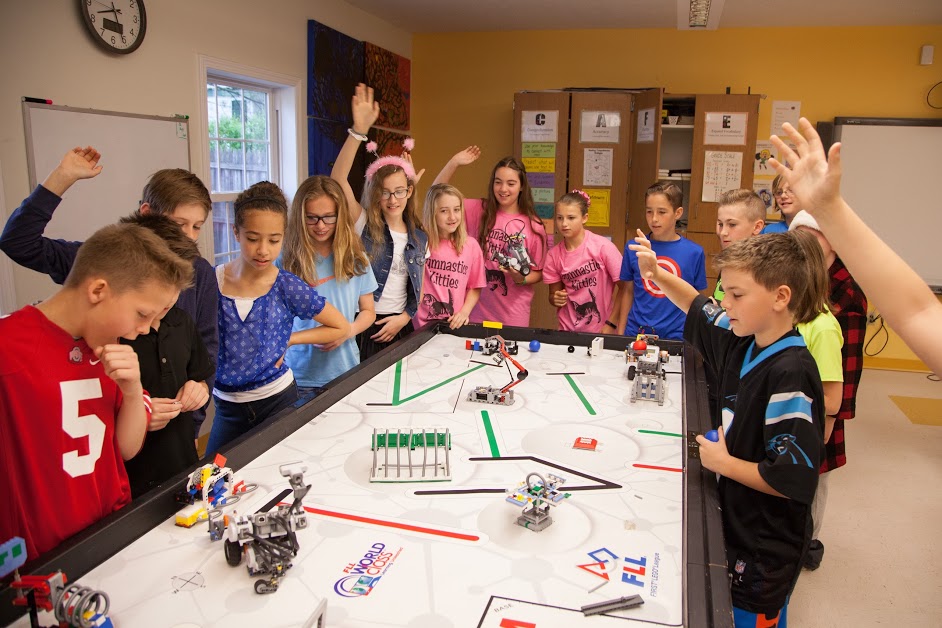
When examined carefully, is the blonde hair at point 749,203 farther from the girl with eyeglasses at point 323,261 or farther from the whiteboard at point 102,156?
the whiteboard at point 102,156

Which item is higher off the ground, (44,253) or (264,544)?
(44,253)

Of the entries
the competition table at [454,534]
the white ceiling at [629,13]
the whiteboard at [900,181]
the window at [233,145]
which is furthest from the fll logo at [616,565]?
the whiteboard at [900,181]

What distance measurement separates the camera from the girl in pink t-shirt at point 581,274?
3.42 metres

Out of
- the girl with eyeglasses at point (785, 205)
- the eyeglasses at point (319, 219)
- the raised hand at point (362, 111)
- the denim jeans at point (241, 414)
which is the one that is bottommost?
the denim jeans at point (241, 414)

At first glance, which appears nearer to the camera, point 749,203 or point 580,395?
point 580,395

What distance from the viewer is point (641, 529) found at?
1432 mm

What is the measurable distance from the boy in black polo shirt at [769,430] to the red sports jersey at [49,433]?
4.46 feet

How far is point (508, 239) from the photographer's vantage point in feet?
11.8

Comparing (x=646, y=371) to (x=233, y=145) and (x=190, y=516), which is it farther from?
(x=233, y=145)

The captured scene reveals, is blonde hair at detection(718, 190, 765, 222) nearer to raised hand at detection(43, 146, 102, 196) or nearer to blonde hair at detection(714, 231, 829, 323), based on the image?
blonde hair at detection(714, 231, 829, 323)

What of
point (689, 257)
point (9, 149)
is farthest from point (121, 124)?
point (689, 257)

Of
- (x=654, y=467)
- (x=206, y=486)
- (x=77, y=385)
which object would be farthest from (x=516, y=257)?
(x=77, y=385)

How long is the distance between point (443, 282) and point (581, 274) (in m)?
0.72

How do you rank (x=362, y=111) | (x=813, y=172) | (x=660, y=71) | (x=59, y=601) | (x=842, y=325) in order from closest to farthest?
(x=59, y=601) < (x=813, y=172) < (x=842, y=325) < (x=362, y=111) < (x=660, y=71)
